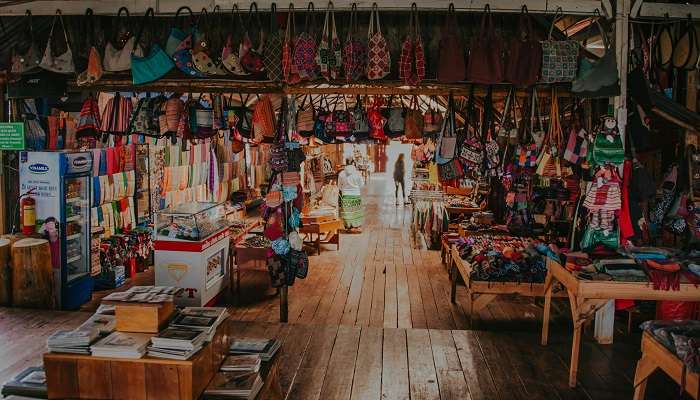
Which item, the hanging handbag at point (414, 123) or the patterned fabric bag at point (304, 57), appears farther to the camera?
the hanging handbag at point (414, 123)

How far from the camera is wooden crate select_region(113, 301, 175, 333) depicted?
3609 millimetres

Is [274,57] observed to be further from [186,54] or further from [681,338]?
[681,338]

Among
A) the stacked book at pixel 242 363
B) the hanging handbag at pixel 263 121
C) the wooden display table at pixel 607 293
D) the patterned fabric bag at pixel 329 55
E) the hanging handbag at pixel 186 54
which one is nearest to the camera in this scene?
the stacked book at pixel 242 363

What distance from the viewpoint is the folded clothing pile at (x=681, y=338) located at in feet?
11.2

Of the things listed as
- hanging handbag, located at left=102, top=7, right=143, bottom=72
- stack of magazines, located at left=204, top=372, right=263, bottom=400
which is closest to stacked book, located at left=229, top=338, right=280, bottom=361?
stack of magazines, located at left=204, top=372, right=263, bottom=400

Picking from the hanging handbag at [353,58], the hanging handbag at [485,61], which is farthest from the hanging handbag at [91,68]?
the hanging handbag at [485,61]

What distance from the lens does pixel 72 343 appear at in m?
3.47

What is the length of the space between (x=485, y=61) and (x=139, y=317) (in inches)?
165

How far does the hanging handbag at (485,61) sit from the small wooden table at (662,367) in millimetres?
2986

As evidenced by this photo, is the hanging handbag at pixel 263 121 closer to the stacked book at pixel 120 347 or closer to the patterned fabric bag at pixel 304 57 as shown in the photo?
the patterned fabric bag at pixel 304 57

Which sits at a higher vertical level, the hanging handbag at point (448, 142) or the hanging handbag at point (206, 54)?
the hanging handbag at point (206, 54)

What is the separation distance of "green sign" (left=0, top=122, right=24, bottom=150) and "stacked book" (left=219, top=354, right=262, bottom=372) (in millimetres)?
4696

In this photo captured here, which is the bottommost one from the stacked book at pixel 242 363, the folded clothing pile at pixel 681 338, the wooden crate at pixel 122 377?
the stacked book at pixel 242 363

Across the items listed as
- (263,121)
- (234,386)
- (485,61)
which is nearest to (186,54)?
(263,121)
